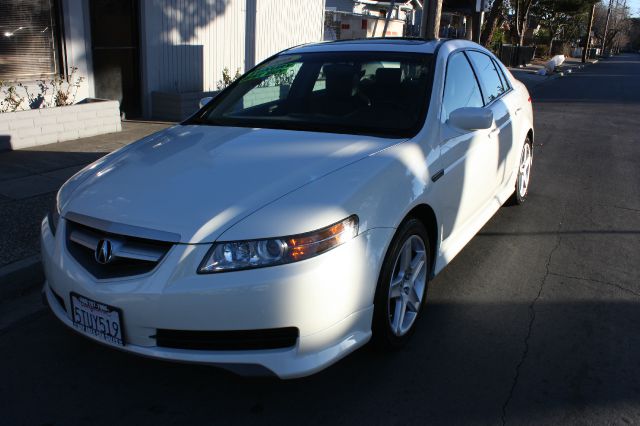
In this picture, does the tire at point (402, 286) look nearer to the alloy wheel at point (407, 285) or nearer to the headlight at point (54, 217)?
the alloy wheel at point (407, 285)

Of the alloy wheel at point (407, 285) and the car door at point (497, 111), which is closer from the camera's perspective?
the alloy wheel at point (407, 285)

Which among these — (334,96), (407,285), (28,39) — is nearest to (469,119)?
(334,96)

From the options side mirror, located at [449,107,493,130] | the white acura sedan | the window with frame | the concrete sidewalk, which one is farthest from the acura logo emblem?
the window with frame

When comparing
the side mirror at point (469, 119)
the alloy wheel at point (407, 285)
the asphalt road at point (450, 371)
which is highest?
the side mirror at point (469, 119)

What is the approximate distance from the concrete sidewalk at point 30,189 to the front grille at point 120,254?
5.04 ft

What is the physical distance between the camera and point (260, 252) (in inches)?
102

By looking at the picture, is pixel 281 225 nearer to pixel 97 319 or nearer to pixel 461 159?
pixel 97 319

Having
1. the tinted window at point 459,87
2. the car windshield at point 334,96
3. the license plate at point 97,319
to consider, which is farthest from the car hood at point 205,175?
the tinted window at point 459,87

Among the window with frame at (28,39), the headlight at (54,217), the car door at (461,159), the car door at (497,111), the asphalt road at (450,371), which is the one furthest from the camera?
the window with frame at (28,39)

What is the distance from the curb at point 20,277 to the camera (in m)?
4.02

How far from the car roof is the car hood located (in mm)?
1073

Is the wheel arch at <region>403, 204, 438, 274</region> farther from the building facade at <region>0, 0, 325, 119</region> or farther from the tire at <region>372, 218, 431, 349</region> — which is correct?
the building facade at <region>0, 0, 325, 119</region>

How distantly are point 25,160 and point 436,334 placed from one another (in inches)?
222

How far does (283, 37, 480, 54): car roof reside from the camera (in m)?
4.32
